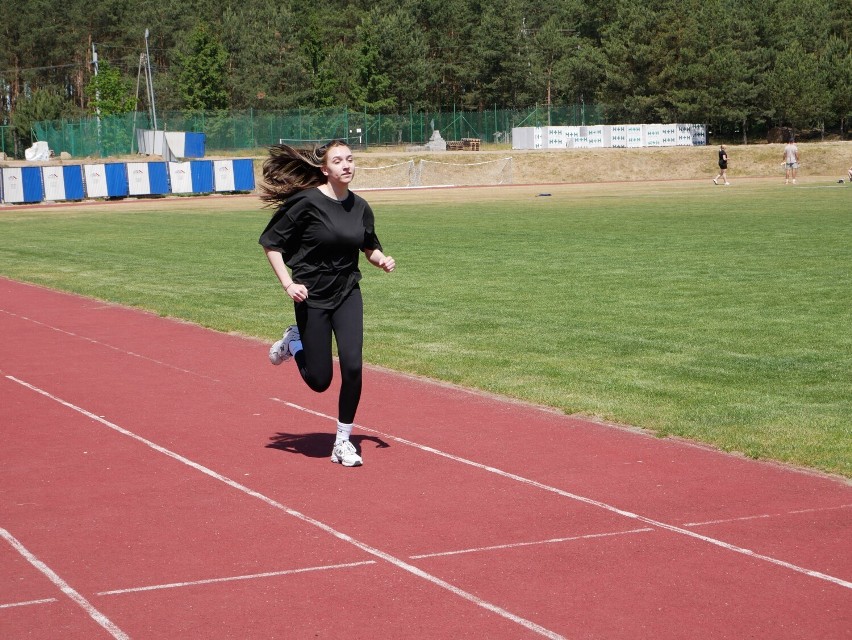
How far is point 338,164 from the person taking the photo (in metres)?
8.30

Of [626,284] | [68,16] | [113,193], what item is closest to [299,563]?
[626,284]

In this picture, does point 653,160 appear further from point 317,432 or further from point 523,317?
point 317,432

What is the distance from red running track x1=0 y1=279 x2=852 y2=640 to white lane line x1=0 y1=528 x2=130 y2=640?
19 mm

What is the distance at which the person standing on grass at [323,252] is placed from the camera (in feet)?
27.6

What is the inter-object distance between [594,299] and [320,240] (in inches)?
400

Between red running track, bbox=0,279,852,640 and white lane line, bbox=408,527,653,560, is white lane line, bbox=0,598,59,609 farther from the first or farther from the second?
white lane line, bbox=408,527,653,560

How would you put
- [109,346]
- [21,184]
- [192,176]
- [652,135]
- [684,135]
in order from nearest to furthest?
1. [109,346]
2. [21,184]
3. [192,176]
4. [652,135]
5. [684,135]

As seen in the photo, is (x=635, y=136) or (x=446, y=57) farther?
(x=446, y=57)

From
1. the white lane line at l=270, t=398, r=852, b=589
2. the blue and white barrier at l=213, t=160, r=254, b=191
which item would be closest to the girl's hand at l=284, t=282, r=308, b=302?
the white lane line at l=270, t=398, r=852, b=589

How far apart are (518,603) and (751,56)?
88.2 metres

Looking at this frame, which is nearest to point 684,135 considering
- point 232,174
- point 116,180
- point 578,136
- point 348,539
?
point 578,136

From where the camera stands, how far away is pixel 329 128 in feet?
273

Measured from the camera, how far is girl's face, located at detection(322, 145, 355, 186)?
830cm

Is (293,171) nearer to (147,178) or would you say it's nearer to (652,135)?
(147,178)
